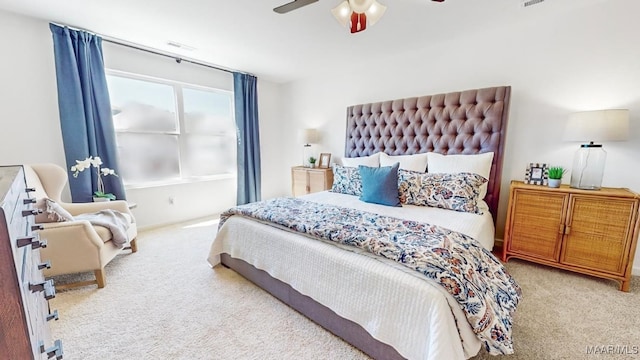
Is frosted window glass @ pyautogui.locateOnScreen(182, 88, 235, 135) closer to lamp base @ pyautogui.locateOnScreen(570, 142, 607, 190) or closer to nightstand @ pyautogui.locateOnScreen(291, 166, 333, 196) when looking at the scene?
nightstand @ pyautogui.locateOnScreen(291, 166, 333, 196)

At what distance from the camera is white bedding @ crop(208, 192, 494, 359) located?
3.69 ft

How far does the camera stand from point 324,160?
167 inches

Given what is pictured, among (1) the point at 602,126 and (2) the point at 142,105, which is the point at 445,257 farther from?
(2) the point at 142,105

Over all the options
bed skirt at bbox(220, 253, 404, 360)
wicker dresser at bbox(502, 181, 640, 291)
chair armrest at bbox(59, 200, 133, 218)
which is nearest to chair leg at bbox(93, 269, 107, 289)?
chair armrest at bbox(59, 200, 133, 218)

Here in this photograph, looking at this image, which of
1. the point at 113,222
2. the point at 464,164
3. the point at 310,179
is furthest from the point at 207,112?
the point at 464,164

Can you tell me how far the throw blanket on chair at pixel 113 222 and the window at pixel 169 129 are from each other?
0.84 meters

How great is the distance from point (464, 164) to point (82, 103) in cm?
408

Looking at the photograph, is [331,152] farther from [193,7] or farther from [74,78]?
[74,78]

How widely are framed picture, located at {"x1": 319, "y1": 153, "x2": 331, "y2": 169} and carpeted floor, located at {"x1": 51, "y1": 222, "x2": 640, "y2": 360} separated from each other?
2352 millimetres

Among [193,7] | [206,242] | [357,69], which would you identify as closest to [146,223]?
[206,242]

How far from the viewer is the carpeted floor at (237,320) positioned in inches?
57.9

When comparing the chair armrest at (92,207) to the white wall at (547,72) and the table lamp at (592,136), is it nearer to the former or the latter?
the white wall at (547,72)

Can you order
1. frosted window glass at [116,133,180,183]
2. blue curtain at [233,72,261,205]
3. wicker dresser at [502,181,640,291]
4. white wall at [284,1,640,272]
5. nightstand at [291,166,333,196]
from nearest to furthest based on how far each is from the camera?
wicker dresser at [502,181,640,291]
white wall at [284,1,640,272]
frosted window glass at [116,133,180,183]
nightstand at [291,166,333,196]
blue curtain at [233,72,261,205]

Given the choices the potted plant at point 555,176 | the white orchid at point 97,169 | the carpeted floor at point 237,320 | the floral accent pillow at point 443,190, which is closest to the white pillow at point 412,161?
the floral accent pillow at point 443,190
